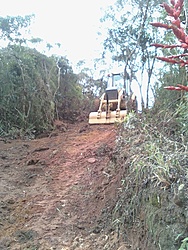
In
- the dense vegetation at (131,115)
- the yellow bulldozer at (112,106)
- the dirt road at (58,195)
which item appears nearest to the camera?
the dense vegetation at (131,115)

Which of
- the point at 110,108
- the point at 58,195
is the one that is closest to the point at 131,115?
the point at 58,195

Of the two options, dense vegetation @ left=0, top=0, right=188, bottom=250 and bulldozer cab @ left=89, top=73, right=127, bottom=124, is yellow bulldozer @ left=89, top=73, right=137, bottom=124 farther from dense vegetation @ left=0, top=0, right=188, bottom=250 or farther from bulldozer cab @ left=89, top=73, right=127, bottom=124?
dense vegetation @ left=0, top=0, right=188, bottom=250

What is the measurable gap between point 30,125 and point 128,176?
389 centimetres

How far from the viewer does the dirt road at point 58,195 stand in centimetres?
270

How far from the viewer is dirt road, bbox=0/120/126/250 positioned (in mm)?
2697

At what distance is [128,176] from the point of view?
2562mm

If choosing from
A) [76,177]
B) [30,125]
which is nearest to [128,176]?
[76,177]

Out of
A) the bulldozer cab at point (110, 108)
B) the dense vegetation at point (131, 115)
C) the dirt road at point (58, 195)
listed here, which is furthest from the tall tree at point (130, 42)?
the dirt road at point (58, 195)

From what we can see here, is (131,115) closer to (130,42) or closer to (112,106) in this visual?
(112,106)

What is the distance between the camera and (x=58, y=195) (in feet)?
11.3

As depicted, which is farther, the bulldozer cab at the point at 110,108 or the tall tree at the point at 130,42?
the tall tree at the point at 130,42

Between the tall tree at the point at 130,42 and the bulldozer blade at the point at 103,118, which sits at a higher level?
the tall tree at the point at 130,42

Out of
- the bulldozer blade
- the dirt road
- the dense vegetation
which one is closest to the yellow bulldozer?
the bulldozer blade

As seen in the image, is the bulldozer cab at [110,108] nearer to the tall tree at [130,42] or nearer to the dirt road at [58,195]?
the dirt road at [58,195]
